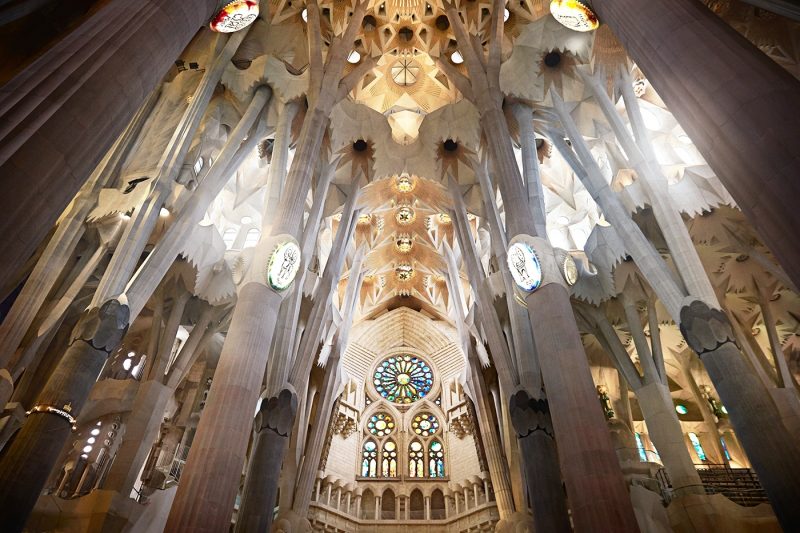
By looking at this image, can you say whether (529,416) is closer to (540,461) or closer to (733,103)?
(540,461)

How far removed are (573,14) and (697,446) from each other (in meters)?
19.4

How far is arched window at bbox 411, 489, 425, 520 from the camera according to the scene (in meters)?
21.9

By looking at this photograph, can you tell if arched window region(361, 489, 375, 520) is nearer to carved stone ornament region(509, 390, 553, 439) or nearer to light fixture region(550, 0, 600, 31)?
carved stone ornament region(509, 390, 553, 439)

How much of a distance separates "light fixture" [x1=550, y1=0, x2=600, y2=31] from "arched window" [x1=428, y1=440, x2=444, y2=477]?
19793 millimetres

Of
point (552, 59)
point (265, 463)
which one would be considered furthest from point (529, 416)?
point (552, 59)

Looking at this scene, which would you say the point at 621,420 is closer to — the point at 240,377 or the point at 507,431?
the point at 507,431

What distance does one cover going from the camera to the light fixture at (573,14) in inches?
401

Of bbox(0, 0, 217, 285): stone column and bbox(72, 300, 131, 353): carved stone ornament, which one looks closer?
bbox(0, 0, 217, 285): stone column

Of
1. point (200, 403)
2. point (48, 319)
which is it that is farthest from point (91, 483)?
point (48, 319)

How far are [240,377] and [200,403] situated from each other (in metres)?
13.1

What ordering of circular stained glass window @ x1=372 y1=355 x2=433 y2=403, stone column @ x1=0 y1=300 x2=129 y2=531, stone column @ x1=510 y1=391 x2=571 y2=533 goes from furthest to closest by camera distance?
1. circular stained glass window @ x1=372 y1=355 x2=433 y2=403
2. stone column @ x1=510 y1=391 x2=571 y2=533
3. stone column @ x1=0 y1=300 x2=129 y2=531

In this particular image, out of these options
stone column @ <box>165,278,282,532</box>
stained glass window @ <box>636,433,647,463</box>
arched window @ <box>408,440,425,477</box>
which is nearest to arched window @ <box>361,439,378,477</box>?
arched window @ <box>408,440,425,477</box>

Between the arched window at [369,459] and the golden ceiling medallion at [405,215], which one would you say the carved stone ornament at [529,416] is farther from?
the golden ceiling medallion at [405,215]

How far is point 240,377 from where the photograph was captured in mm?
8914
